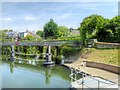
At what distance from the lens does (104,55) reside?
25.0 meters

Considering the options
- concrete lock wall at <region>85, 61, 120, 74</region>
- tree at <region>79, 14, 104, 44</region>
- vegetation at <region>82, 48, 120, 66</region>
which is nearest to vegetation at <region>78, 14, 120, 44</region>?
tree at <region>79, 14, 104, 44</region>

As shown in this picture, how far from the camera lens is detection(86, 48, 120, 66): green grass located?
2211 cm

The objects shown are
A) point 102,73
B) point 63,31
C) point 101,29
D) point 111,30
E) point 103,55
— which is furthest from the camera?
point 63,31

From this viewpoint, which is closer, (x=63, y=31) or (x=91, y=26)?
(x=91, y=26)

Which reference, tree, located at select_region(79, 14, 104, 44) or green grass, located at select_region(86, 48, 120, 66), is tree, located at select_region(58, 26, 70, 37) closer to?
tree, located at select_region(79, 14, 104, 44)

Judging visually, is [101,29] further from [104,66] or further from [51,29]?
[51,29]

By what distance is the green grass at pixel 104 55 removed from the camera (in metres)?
22.1

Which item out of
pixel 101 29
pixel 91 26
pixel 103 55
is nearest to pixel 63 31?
pixel 91 26

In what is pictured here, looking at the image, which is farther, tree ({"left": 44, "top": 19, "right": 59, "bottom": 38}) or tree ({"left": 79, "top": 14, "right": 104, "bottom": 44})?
tree ({"left": 44, "top": 19, "right": 59, "bottom": 38})

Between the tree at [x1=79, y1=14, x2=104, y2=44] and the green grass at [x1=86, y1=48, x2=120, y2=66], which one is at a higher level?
the tree at [x1=79, y1=14, x2=104, y2=44]

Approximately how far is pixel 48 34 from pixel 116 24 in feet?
102

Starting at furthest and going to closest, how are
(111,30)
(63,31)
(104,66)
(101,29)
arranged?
1. (63,31)
2. (101,29)
3. (111,30)
4. (104,66)

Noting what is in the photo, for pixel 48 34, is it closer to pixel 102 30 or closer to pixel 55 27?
pixel 55 27

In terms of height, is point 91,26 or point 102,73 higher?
point 91,26
